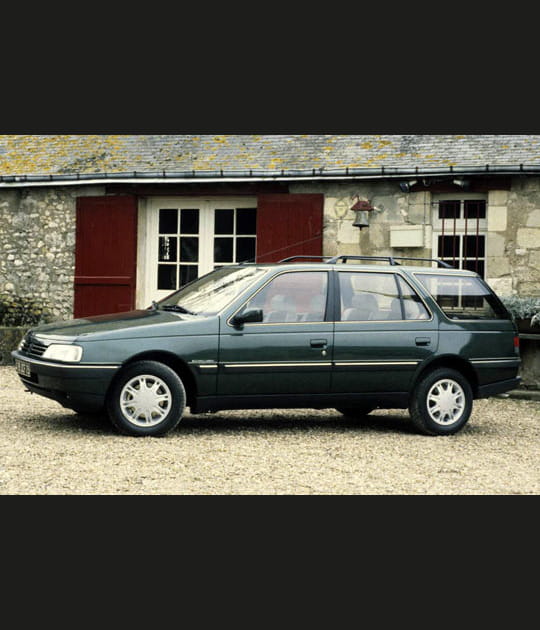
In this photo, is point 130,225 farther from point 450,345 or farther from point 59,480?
point 59,480

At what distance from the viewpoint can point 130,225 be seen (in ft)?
49.0

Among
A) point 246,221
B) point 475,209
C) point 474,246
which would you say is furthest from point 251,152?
point 474,246

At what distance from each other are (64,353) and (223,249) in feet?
23.9

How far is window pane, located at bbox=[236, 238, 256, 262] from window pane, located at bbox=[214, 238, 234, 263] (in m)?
0.12

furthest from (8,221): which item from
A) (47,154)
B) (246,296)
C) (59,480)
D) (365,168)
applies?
(59,480)

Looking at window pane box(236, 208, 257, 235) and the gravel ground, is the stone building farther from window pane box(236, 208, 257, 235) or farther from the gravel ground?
the gravel ground

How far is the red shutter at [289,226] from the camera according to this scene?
46.6 feet

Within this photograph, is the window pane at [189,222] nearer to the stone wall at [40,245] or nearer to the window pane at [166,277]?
the window pane at [166,277]

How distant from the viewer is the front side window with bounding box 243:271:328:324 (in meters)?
8.34

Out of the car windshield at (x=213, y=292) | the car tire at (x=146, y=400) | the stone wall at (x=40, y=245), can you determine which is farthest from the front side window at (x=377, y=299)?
the stone wall at (x=40, y=245)

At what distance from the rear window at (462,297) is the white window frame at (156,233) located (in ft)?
20.2

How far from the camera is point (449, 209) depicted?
13.7 m

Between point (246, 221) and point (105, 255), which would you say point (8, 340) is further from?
point (246, 221)

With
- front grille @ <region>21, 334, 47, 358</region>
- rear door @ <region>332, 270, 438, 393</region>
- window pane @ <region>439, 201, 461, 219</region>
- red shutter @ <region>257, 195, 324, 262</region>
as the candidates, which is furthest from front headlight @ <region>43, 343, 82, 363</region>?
window pane @ <region>439, 201, 461, 219</region>
